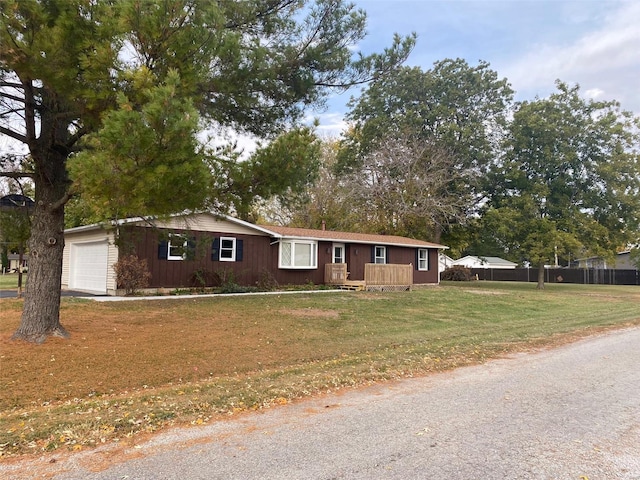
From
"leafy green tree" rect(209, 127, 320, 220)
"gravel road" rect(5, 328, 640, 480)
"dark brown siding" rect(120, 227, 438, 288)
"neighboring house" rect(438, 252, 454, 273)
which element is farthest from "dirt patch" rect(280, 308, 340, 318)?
"neighboring house" rect(438, 252, 454, 273)

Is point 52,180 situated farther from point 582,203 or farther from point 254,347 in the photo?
point 582,203

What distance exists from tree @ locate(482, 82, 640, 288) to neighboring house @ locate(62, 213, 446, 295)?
941cm

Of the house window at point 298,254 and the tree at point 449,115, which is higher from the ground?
the tree at point 449,115

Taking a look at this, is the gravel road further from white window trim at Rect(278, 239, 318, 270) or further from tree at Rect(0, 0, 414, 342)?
white window trim at Rect(278, 239, 318, 270)

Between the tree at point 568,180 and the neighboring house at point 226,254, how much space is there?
9.41 m

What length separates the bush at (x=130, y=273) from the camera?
46.5 feet

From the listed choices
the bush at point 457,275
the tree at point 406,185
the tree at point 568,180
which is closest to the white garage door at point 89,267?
the tree at point 406,185

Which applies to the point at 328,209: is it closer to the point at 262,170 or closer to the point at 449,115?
the point at 449,115

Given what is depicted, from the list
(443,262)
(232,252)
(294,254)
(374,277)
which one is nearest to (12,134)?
(232,252)

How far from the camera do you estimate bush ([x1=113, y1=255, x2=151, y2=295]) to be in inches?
559

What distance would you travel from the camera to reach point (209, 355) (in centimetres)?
725

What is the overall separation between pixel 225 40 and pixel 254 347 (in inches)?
198

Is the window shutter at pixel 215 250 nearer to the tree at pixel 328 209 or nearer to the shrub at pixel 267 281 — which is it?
the shrub at pixel 267 281

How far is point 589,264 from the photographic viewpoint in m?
49.9
